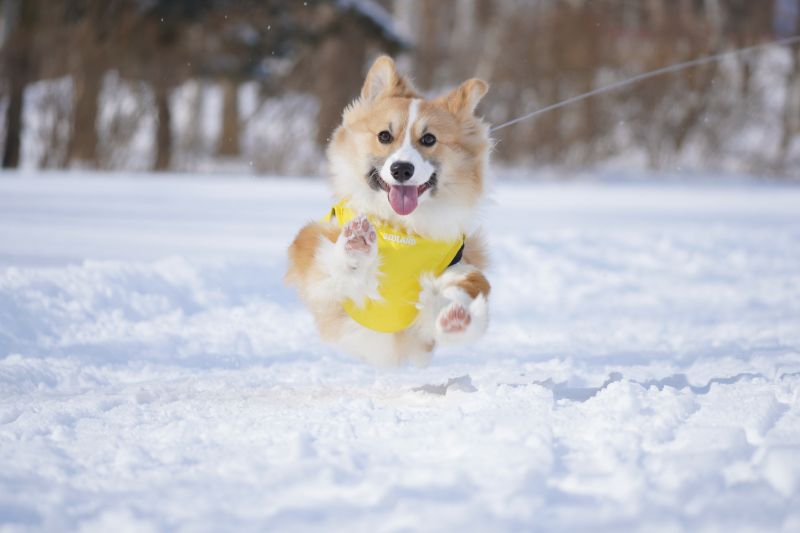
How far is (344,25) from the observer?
698 inches

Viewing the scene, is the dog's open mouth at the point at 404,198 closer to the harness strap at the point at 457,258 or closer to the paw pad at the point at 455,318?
the harness strap at the point at 457,258

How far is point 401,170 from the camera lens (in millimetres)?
3494

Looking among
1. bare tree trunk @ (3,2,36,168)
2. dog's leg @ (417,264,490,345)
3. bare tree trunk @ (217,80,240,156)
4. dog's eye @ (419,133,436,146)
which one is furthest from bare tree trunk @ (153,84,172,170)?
dog's leg @ (417,264,490,345)

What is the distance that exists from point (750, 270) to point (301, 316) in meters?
3.95

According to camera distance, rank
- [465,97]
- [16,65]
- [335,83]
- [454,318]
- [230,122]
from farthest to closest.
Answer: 1. [230,122]
2. [335,83]
3. [16,65]
4. [465,97]
5. [454,318]

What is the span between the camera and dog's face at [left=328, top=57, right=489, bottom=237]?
360cm

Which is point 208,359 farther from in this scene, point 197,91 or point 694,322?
point 197,91

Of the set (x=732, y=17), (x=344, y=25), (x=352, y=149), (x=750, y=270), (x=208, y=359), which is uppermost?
(x=732, y=17)

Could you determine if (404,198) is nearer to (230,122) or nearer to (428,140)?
(428,140)

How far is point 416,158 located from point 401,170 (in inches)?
3.6

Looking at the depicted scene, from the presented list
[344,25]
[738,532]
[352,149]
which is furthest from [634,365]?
[344,25]

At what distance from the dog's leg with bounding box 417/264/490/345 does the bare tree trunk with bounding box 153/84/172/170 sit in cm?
1151

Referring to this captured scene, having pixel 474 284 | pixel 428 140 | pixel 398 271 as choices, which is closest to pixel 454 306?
pixel 474 284

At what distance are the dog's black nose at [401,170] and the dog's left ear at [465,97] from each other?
531 millimetres
